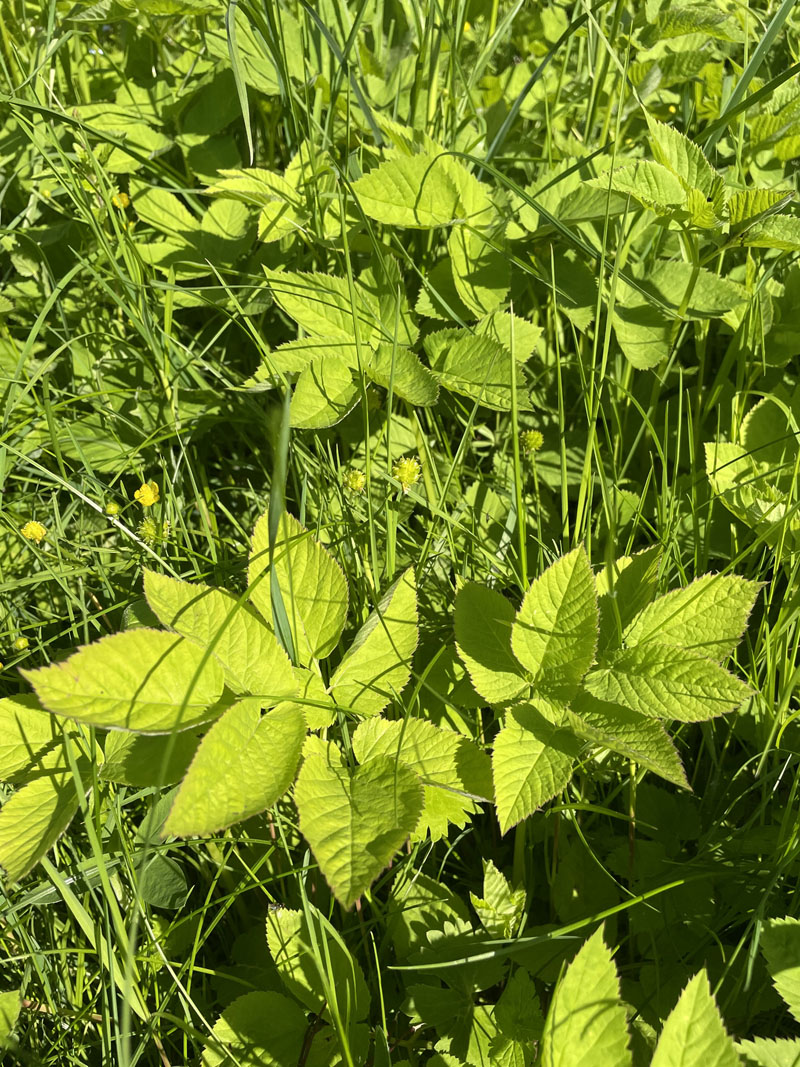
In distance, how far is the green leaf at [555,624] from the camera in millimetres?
1245

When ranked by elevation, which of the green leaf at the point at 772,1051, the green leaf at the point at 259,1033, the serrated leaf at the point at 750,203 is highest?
the serrated leaf at the point at 750,203

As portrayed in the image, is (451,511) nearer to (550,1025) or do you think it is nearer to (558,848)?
(558,848)

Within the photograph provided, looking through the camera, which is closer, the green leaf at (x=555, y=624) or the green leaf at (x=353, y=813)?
the green leaf at (x=353, y=813)

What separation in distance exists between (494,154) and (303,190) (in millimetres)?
503

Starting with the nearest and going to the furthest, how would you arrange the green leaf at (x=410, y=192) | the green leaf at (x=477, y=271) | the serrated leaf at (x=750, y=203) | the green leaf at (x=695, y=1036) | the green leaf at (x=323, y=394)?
the green leaf at (x=695, y=1036), the serrated leaf at (x=750, y=203), the green leaf at (x=323, y=394), the green leaf at (x=410, y=192), the green leaf at (x=477, y=271)

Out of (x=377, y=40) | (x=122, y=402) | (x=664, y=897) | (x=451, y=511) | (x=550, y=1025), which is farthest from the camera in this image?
(x=377, y=40)

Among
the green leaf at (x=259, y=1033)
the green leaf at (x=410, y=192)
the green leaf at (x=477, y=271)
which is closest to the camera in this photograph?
the green leaf at (x=259, y=1033)

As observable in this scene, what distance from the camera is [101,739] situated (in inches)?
54.9

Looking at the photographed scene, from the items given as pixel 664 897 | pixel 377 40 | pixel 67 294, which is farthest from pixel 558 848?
pixel 377 40

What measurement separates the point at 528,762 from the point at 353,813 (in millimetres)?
257

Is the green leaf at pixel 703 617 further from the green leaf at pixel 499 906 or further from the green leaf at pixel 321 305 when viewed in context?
the green leaf at pixel 321 305

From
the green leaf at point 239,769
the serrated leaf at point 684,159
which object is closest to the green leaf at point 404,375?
the serrated leaf at point 684,159

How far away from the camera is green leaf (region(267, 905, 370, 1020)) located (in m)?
1.22

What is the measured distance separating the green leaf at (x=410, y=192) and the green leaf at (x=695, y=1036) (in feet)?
4.64
